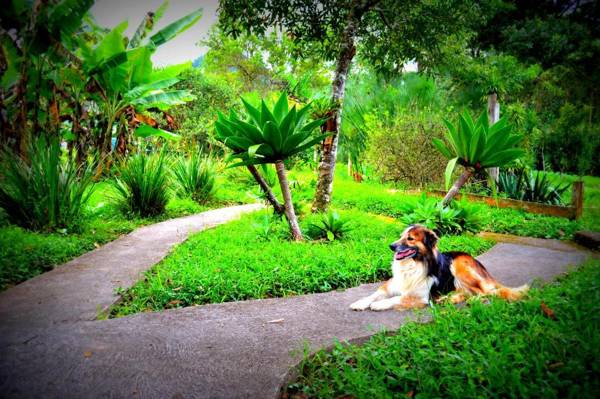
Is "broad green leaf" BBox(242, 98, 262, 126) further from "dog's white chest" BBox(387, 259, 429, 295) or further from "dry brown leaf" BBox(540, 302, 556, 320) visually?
"dry brown leaf" BBox(540, 302, 556, 320)

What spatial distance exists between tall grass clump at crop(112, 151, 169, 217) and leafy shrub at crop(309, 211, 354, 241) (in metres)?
2.50

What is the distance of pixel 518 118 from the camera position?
8.23 meters

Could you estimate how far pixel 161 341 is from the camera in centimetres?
172

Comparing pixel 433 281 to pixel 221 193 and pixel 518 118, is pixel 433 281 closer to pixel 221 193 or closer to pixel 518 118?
pixel 221 193

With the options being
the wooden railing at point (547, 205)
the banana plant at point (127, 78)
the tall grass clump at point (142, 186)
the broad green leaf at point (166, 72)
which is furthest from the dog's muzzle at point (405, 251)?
the broad green leaf at point (166, 72)

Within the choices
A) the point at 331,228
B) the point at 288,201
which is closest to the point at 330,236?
the point at 331,228

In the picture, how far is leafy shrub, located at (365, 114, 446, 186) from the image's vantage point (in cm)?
Result: 700

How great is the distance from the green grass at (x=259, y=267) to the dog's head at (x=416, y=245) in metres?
0.62

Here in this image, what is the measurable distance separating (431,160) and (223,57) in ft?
50.3

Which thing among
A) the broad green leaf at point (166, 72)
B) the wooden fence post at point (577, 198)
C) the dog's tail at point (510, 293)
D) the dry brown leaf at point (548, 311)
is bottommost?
the dog's tail at point (510, 293)

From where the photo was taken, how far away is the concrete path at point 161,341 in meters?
1.39

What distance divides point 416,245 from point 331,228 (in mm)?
1686

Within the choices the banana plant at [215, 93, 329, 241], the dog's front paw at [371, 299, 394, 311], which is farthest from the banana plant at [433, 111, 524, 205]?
the dog's front paw at [371, 299, 394, 311]

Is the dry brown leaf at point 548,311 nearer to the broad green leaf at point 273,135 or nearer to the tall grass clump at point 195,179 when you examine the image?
the broad green leaf at point 273,135
